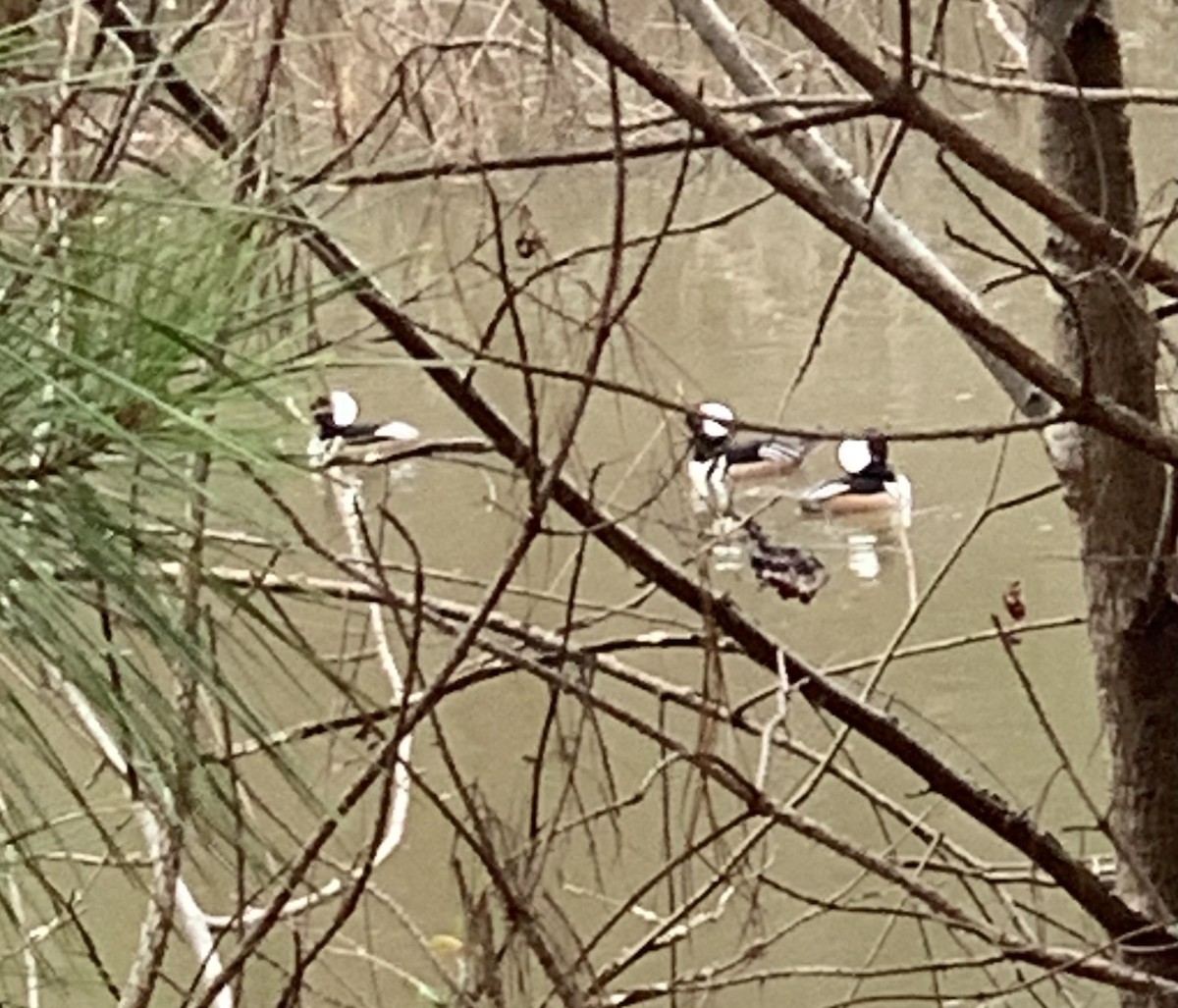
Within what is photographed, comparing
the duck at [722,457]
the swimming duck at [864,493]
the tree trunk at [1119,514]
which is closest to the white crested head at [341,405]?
the duck at [722,457]

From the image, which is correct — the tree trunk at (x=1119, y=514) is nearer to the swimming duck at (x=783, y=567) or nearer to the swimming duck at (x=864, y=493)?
the swimming duck at (x=783, y=567)

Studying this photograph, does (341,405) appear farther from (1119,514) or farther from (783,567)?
(783,567)

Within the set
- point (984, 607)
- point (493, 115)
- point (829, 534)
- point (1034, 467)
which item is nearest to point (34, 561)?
point (493, 115)

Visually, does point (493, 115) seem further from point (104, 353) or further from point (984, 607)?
point (984, 607)

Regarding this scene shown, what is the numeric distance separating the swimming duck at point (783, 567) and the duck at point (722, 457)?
37mm

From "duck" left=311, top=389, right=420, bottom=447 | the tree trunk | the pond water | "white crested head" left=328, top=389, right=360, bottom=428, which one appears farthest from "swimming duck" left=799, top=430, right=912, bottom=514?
"white crested head" left=328, top=389, right=360, bottom=428

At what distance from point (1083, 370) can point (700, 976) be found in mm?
320

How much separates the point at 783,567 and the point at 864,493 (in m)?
0.63

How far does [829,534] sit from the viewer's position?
1.47 meters

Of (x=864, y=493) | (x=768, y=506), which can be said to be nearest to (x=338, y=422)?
(x=768, y=506)

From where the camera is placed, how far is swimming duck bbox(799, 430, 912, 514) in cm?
→ 149

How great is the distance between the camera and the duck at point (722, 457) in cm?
68

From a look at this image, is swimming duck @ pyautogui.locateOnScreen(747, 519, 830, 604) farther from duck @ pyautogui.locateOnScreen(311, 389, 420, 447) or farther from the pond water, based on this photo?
duck @ pyautogui.locateOnScreen(311, 389, 420, 447)

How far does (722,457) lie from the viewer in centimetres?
106
